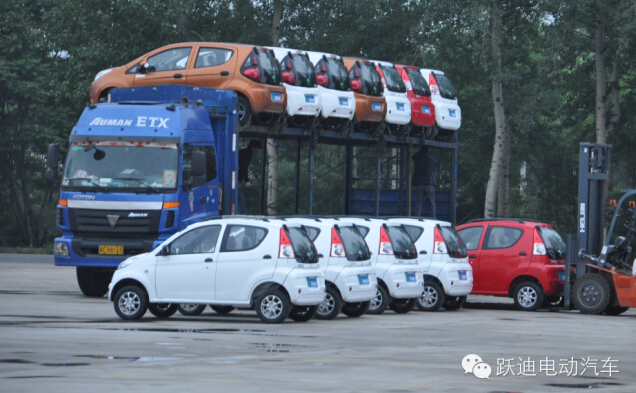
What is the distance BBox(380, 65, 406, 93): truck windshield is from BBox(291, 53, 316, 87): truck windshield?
2.74 metres

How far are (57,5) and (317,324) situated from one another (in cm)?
2762

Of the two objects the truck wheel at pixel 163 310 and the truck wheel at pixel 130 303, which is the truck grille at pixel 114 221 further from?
the truck wheel at pixel 130 303

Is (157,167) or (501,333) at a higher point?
(157,167)

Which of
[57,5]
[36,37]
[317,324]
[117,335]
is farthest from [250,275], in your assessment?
[36,37]

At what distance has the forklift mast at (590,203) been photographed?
→ 74.2ft

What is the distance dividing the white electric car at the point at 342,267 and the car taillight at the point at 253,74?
13.0 ft

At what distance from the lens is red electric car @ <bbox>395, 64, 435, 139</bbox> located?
87.6 ft

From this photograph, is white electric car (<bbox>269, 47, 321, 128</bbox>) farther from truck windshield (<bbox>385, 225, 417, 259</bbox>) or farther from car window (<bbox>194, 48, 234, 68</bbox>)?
truck windshield (<bbox>385, 225, 417, 259</bbox>)

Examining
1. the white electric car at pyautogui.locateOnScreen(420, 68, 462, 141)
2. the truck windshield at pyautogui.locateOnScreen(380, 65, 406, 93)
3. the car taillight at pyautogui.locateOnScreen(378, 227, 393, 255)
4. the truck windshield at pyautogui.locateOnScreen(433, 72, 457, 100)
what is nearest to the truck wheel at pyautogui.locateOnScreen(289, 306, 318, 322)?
the car taillight at pyautogui.locateOnScreen(378, 227, 393, 255)

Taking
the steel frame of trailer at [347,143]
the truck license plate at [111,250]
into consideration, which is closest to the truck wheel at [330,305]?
the truck license plate at [111,250]

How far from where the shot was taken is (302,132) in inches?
945

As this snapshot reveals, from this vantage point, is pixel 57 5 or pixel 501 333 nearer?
pixel 501 333

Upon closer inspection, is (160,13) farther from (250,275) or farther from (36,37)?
(250,275)

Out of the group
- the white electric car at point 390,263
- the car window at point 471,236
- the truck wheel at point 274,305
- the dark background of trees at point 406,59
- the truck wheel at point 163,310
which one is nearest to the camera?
the truck wheel at point 274,305
